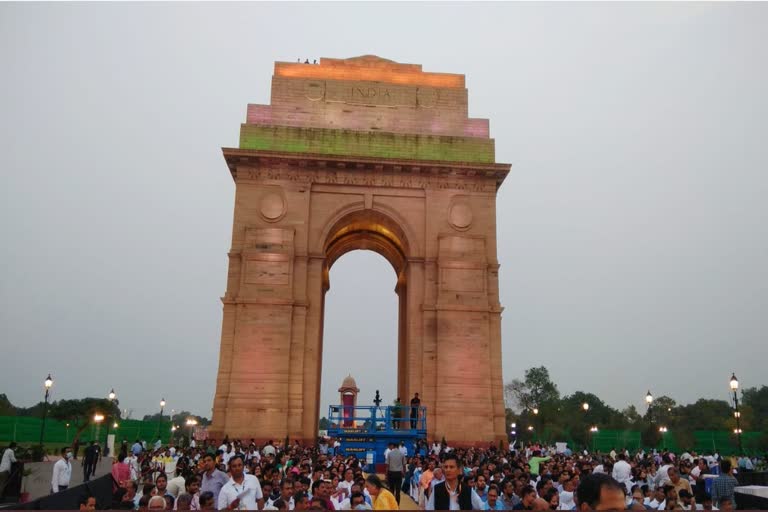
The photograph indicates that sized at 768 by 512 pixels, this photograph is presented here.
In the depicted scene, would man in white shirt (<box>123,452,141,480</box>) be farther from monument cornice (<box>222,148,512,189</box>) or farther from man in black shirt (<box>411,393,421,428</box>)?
monument cornice (<box>222,148,512,189</box>)

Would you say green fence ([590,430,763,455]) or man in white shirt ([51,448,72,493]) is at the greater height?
green fence ([590,430,763,455])

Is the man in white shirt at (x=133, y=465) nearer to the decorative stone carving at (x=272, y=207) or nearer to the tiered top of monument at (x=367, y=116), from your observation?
the decorative stone carving at (x=272, y=207)

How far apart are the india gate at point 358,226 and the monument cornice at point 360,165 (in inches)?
2.8

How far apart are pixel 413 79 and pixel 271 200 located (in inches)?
438

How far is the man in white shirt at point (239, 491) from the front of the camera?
9.05m

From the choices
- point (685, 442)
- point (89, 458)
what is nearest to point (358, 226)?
point (89, 458)

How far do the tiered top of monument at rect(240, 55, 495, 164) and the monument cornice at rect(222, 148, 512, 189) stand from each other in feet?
1.54

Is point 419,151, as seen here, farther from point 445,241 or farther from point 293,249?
point 293,249

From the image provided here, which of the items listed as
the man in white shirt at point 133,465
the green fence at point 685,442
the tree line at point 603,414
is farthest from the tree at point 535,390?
the man in white shirt at point 133,465

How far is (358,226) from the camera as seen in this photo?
37562 millimetres

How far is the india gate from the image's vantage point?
30.8 metres

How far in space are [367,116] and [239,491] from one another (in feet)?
94.0

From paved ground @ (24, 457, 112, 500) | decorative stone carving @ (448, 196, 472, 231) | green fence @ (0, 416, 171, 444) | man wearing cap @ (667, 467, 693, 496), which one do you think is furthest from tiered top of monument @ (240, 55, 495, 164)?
man wearing cap @ (667, 467, 693, 496)

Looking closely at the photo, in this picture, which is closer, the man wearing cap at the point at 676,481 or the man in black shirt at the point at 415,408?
the man wearing cap at the point at 676,481
